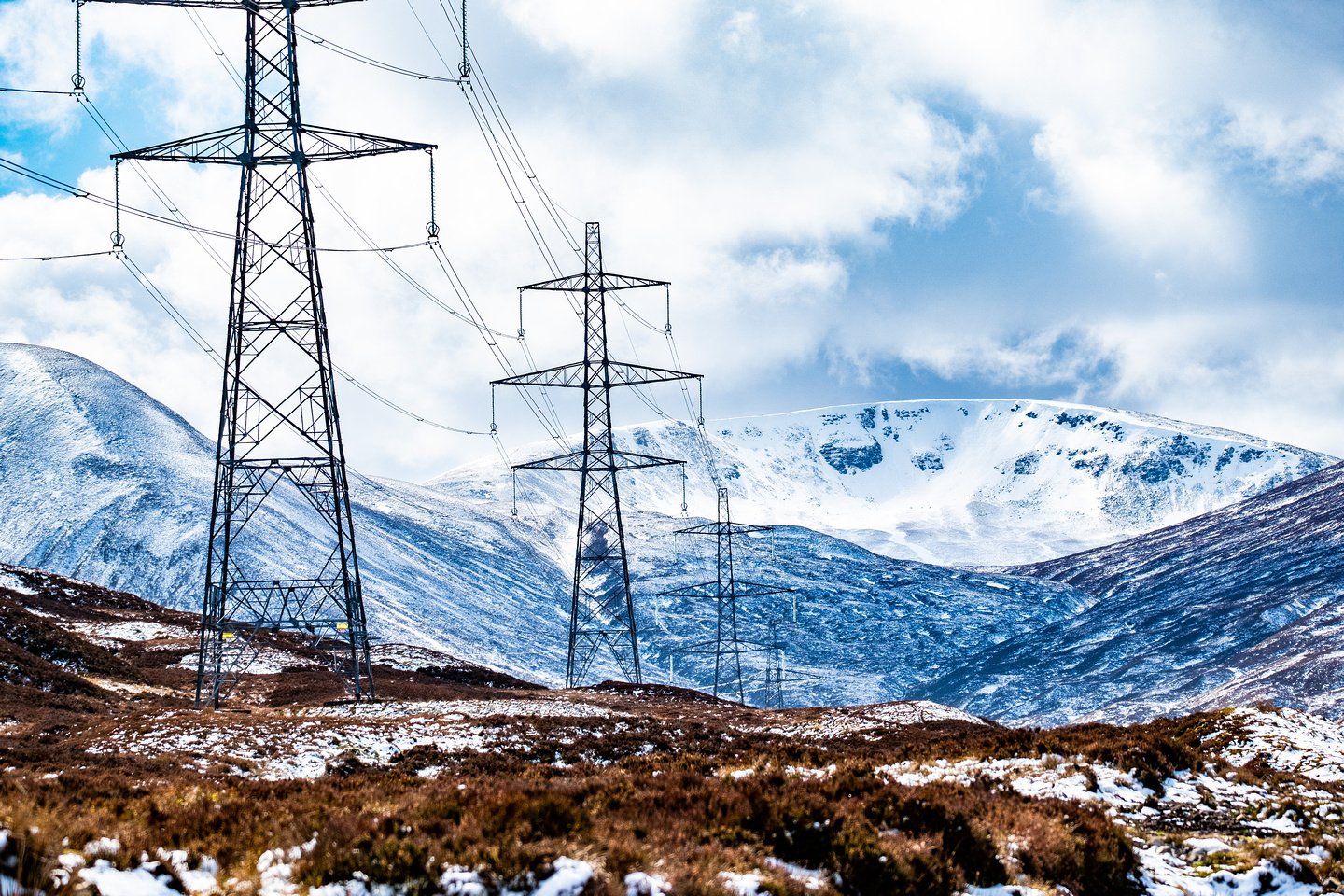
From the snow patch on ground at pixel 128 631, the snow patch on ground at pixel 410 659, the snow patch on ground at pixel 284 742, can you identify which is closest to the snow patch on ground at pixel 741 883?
the snow patch on ground at pixel 284 742

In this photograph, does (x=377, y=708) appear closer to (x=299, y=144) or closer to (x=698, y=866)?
(x=299, y=144)

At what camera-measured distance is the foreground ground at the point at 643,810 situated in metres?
10.7

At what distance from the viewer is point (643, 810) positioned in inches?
526

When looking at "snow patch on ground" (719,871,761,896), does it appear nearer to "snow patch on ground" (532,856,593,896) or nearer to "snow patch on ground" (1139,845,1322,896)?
"snow patch on ground" (532,856,593,896)

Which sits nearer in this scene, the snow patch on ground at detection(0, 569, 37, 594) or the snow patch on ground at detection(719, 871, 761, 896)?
the snow patch on ground at detection(719, 871, 761, 896)

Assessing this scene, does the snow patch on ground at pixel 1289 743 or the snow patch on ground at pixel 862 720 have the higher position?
the snow patch on ground at pixel 1289 743

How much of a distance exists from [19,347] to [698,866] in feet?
700

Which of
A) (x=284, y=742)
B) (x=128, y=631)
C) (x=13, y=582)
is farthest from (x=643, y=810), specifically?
(x=13, y=582)

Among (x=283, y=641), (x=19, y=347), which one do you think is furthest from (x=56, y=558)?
(x=283, y=641)

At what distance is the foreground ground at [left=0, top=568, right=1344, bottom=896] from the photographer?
1067 centimetres

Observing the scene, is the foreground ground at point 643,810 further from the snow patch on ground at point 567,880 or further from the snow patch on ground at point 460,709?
the snow patch on ground at point 460,709

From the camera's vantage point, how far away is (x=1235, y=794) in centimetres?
2048

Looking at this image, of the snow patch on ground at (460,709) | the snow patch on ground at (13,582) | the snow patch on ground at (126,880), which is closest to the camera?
the snow patch on ground at (126,880)

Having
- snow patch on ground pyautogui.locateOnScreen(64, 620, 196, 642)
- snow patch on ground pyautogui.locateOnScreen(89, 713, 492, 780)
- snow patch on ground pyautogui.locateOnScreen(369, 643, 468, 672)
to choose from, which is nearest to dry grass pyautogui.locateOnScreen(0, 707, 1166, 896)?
snow patch on ground pyautogui.locateOnScreen(89, 713, 492, 780)
